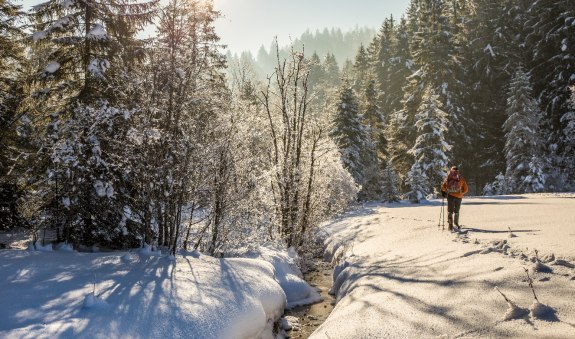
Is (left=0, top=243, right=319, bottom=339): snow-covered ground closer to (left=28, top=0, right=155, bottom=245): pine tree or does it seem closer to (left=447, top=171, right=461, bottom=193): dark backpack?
(left=28, top=0, right=155, bottom=245): pine tree

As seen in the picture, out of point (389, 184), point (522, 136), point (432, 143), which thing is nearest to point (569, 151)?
point (522, 136)

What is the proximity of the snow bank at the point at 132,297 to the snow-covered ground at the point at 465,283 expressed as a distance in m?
1.58

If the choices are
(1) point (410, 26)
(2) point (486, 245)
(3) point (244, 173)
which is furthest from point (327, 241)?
(1) point (410, 26)

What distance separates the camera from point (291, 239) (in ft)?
47.1

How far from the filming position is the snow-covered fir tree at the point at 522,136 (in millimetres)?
26928

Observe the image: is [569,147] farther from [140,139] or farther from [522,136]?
[140,139]

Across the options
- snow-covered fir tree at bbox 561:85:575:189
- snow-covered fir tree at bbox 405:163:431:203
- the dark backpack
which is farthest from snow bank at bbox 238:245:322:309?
snow-covered fir tree at bbox 561:85:575:189

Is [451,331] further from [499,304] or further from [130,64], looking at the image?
[130,64]

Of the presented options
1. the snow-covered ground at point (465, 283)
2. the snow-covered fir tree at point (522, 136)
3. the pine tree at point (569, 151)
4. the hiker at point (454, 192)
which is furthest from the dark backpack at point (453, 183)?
the pine tree at point (569, 151)

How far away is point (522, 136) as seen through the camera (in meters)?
27.3

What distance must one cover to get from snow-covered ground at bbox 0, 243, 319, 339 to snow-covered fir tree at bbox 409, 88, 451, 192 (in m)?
21.1

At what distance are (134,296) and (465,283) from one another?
5.50 meters

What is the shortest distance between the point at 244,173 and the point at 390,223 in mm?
6151

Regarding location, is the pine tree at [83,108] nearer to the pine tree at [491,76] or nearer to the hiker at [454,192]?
the hiker at [454,192]
